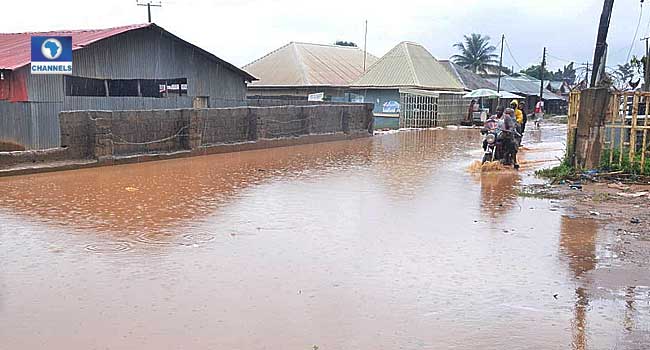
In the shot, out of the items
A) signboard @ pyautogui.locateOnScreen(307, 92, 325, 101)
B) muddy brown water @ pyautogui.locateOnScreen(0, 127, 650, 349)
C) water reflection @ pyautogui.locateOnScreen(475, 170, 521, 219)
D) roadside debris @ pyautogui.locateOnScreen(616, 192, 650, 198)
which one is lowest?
muddy brown water @ pyautogui.locateOnScreen(0, 127, 650, 349)

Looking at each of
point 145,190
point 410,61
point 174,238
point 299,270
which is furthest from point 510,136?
point 410,61

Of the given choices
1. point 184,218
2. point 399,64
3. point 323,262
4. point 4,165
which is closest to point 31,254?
point 184,218

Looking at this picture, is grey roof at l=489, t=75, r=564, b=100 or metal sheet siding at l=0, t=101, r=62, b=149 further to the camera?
grey roof at l=489, t=75, r=564, b=100

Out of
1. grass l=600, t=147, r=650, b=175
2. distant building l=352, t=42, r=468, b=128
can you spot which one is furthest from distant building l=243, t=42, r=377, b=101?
grass l=600, t=147, r=650, b=175

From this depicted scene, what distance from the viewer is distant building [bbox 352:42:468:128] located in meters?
36.6

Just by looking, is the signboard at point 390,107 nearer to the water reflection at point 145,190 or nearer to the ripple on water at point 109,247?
the water reflection at point 145,190

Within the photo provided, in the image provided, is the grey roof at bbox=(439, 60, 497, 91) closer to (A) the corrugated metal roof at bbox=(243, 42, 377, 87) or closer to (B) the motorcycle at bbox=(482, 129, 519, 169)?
(A) the corrugated metal roof at bbox=(243, 42, 377, 87)

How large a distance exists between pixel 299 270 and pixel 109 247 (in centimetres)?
249

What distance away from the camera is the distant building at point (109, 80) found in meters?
18.5

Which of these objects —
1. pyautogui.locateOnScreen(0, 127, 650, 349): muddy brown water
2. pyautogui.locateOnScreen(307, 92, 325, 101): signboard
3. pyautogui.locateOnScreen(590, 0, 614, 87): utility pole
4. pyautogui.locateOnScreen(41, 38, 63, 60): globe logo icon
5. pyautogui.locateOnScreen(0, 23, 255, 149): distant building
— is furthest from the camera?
pyautogui.locateOnScreen(307, 92, 325, 101): signboard

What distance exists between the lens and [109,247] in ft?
26.1

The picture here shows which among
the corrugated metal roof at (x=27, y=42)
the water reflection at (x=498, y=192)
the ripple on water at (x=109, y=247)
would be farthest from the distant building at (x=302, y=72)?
the ripple on water at (x=109, y=247)

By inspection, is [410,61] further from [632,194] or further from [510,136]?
[632,194]

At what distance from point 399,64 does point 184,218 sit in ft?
99.3
